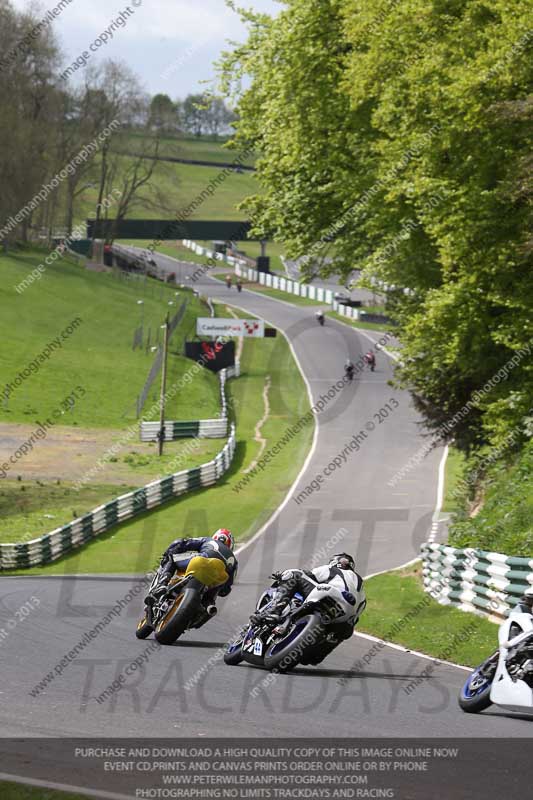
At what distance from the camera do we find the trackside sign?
6481cm

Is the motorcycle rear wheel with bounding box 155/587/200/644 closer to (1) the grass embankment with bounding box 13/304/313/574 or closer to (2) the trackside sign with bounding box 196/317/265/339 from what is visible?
(1) the grass embankment with bounding box 13/304/313/574

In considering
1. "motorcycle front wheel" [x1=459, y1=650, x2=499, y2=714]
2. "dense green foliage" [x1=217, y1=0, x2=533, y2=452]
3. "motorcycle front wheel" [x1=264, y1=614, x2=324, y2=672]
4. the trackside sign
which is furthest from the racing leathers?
the trackside sign

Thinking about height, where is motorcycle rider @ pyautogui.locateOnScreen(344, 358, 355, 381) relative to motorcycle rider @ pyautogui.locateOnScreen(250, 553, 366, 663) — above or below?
below

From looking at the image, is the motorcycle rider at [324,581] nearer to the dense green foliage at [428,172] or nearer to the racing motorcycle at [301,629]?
the racing motorcycle at [301,629]

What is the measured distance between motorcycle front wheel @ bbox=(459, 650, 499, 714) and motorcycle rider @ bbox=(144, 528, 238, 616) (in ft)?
11.3

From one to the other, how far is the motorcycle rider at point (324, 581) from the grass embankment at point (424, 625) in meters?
2.53

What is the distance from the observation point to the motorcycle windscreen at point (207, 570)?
12508mm

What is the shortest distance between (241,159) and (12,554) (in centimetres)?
1671

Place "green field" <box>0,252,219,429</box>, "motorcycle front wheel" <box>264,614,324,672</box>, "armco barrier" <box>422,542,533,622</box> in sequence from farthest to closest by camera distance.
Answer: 1. "green field" <box>0,252,219,429</box>
2. "armco barrier" <box>422,542,533,622</box>
3. "motorcycle front wheel" <box>264,614,324,672</box>

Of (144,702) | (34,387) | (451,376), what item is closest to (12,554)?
(451,376)

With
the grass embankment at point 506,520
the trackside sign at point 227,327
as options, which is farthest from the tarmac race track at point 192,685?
the trackside sign at point 227,327

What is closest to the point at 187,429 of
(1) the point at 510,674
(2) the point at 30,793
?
(1) the point at 510,674

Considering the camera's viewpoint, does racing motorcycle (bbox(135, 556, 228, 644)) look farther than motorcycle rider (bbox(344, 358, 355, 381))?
No

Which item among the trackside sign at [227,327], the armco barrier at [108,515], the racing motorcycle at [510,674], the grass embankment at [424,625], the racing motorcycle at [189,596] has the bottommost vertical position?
the armco barrier at [108,515]
